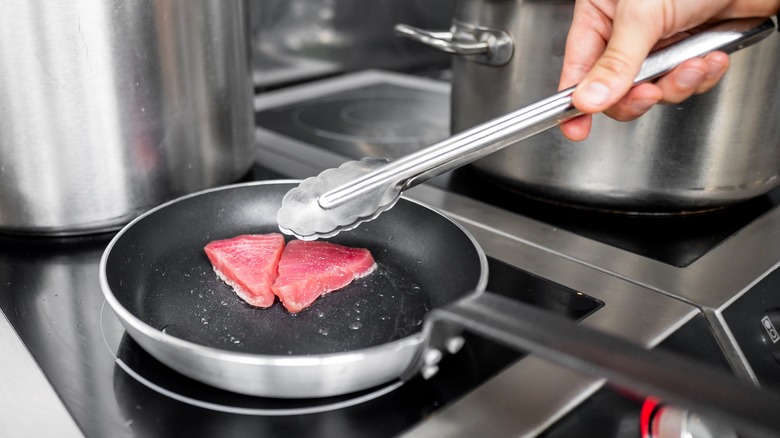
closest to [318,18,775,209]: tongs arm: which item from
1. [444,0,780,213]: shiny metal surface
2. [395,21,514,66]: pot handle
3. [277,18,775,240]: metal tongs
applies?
[277,18,775,240]: metal tongs

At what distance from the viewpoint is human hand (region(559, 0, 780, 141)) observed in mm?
593

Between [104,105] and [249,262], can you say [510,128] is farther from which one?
[104,105]

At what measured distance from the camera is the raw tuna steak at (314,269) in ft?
2.12

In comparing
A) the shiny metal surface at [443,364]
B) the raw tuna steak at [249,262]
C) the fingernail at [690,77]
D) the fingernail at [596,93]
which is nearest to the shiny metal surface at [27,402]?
the shiny metal surface at [443,364]

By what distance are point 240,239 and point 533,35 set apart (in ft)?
1.29

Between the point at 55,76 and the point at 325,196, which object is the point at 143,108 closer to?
the point at 55,76

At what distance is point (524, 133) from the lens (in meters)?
0.61

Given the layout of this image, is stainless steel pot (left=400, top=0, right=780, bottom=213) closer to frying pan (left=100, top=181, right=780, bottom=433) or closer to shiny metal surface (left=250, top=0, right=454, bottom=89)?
frying pan (left=100, top=181, right=780, bottom=433)

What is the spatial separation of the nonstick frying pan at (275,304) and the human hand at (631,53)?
0.17 m

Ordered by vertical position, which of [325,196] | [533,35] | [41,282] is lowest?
[41,282]

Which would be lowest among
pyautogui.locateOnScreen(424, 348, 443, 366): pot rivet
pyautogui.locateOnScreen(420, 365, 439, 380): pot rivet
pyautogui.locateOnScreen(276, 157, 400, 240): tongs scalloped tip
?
pyautogui.locateOnScreen(420, 365, 439, 380): pot rivet

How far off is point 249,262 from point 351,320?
12 cm

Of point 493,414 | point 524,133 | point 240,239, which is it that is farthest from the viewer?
point 240,239

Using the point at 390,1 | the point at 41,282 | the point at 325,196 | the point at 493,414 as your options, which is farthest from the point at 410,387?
the point at 390,1
